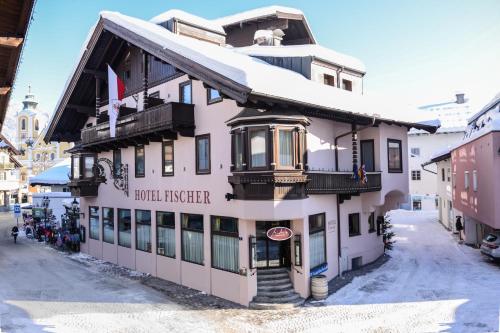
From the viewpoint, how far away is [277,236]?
17766mm

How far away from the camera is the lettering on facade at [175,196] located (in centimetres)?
2084

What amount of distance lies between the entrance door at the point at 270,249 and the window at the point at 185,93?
7.59m

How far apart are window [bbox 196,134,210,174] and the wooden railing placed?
2.52 ft

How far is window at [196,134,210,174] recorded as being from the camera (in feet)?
67.8

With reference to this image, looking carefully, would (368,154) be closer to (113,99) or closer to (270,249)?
(270,249)

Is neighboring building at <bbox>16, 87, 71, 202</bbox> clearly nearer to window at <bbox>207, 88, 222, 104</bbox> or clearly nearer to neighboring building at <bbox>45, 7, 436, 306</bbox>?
neighboring building at <bbox>45, 7, 436, 306</bbox>

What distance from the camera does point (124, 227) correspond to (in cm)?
2731

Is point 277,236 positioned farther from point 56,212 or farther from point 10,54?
point 56,212

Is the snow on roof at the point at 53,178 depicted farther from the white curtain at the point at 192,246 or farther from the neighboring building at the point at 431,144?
the neighboring building at the point at 431,144

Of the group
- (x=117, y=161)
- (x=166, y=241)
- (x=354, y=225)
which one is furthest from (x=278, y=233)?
(x=117, y=161)

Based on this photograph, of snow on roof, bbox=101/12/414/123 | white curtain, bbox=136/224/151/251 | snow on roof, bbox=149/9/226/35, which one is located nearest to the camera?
snow on roof, bbox=101/12/414/123

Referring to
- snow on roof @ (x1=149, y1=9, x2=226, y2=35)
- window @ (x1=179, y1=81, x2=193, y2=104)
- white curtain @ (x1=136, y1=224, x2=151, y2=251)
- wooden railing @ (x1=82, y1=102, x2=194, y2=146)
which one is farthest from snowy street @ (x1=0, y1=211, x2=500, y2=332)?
snow on roof @ (x1=149, y1=9, x2=226, y2=35)

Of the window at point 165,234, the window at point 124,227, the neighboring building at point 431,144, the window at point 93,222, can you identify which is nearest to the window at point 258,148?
the window at point 165,234

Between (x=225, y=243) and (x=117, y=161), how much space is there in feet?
41.1
